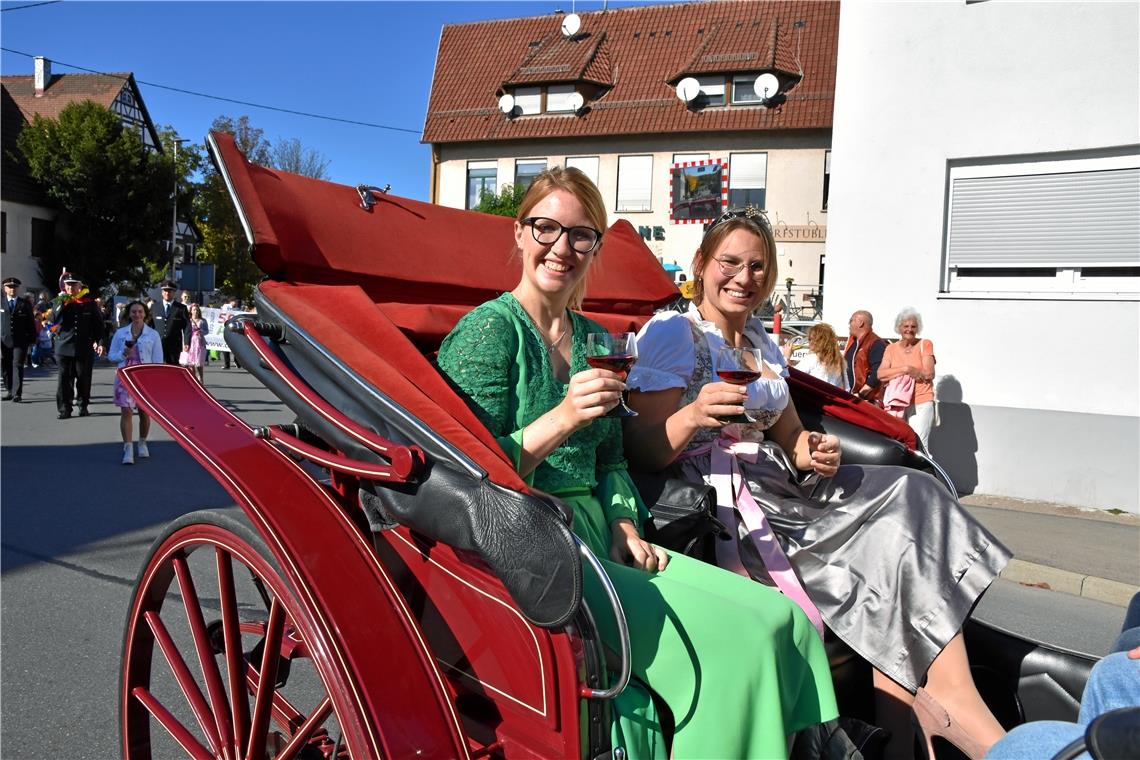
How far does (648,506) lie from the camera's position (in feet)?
8.24

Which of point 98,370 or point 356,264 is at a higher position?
point 356,264

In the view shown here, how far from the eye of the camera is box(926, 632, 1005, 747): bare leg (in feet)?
7.26

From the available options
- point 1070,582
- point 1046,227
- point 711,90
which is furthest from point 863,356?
point 711,90

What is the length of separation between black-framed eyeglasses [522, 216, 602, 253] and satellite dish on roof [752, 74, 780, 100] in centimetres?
2725

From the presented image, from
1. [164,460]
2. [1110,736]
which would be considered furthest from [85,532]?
[1110,736]

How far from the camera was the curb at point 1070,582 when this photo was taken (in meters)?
5.50

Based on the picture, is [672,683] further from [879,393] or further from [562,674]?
[879,393]

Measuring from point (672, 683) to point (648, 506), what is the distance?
0.81 metres

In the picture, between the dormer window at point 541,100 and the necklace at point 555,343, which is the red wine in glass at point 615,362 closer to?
the necklace at point 555,343

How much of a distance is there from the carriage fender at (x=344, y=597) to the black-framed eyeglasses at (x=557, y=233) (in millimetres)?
848

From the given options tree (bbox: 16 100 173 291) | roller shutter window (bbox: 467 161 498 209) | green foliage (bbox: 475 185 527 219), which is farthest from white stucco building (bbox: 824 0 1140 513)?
tree (bbox: 16 100 173 291)

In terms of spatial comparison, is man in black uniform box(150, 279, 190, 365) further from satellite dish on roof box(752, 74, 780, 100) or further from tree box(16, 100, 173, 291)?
tree box(16, 100, 173, 291)

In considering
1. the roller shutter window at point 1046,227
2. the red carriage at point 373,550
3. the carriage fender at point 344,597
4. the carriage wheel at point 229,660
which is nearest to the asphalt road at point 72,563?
the carriage wheel at point 229,660

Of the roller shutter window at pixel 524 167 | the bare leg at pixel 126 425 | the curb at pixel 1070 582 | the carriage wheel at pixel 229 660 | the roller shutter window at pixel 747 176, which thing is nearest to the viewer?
the carriage wheel at pixel 229 660
